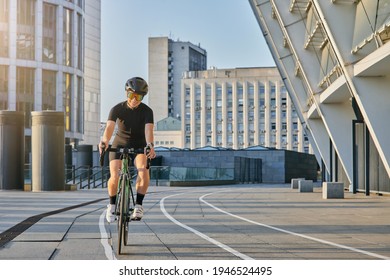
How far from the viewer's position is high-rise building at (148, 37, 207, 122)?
8.44m

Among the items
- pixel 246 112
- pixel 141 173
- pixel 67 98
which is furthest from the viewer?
pixel 67 98

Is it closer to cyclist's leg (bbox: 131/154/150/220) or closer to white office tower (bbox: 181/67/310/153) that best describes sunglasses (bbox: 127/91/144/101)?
cyclist's leg (bbox: 131/154/150/220)

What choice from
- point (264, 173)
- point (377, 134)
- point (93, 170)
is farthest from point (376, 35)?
point (264, 173)

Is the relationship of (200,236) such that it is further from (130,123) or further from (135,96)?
(135,96)

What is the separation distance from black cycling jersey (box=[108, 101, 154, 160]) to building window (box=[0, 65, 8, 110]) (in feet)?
191

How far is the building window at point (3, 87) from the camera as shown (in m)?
63.8

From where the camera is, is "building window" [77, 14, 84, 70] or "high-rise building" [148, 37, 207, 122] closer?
"high-rise building" [148, 37, 207, 122]

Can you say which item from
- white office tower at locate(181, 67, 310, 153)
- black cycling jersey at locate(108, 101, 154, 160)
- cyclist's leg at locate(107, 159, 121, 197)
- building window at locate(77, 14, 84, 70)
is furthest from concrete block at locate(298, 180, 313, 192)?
building window at locate(77, 14, 84, 70)

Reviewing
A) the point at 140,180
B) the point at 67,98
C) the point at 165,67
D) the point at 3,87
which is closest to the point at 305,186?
the point at 165,67

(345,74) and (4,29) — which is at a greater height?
(4,29)

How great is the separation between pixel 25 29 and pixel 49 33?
80.6 inches

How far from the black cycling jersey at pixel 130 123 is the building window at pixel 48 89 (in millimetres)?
61468

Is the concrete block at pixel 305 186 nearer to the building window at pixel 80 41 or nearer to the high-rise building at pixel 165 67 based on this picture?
the high-rise building at pixel 165 67

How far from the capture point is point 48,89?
68.9 m
